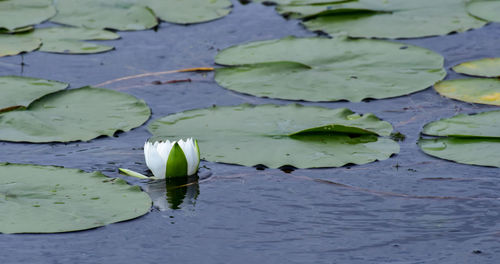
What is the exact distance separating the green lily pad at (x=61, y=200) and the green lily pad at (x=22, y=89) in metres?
0.85

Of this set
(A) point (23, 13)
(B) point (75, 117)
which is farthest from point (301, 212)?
(A) point (23, 13)

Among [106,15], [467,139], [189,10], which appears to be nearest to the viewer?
[467,139]

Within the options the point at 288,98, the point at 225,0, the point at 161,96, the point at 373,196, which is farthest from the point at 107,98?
the point at 225,0

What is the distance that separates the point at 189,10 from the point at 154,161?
278 cm

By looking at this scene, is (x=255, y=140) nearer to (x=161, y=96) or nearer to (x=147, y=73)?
(x=161, y=96)

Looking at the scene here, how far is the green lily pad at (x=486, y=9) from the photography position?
18.0ft

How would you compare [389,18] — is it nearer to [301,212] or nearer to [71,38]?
[71,38]

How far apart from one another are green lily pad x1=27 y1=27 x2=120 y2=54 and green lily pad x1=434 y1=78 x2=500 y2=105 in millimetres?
2198

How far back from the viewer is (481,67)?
465 cm

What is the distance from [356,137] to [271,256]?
44.6 inches

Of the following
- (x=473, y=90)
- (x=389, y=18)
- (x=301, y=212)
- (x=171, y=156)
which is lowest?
(x=301, y=212)

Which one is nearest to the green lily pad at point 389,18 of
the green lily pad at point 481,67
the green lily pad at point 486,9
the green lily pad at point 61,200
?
the green lily pad at point 486,9

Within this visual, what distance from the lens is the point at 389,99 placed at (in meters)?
4.32

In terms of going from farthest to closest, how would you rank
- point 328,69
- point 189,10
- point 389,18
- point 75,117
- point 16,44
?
point 189,10
point 389,18
point 16,44
point 328,69
point 75,117
